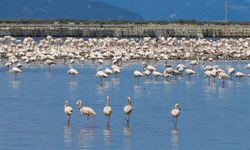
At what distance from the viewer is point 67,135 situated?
21.5 m

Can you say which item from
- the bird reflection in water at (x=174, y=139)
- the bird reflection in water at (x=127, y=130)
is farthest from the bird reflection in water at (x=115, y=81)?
the bird reflection in water at (x=174, y=139)

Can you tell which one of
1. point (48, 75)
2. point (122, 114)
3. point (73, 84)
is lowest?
point (122, 114)

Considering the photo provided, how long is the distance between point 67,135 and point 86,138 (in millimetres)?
533

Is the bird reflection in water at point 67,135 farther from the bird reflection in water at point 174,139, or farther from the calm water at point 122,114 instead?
the bird reflection in water at point 174,139

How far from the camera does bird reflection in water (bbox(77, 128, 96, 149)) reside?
20.3m

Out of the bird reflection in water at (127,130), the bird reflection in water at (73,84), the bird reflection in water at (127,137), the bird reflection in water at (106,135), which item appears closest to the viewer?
the bird reflection in water at (127,137)

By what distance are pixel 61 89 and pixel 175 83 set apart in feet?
15.6

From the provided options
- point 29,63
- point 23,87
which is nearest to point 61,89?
point 23,87

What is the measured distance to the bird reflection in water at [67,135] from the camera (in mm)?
20538

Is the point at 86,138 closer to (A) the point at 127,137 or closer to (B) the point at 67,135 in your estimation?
(B) the point at 67,135

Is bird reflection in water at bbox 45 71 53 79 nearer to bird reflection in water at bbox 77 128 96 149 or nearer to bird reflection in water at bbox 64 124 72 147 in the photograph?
bird reflection in water at bbox 64 124 72 147

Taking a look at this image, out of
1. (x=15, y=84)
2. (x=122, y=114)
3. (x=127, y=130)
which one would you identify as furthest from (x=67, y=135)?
(x=15, y=84)

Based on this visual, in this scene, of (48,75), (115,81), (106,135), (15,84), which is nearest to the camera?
(106,135)

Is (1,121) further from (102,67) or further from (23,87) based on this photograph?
(102,67)
